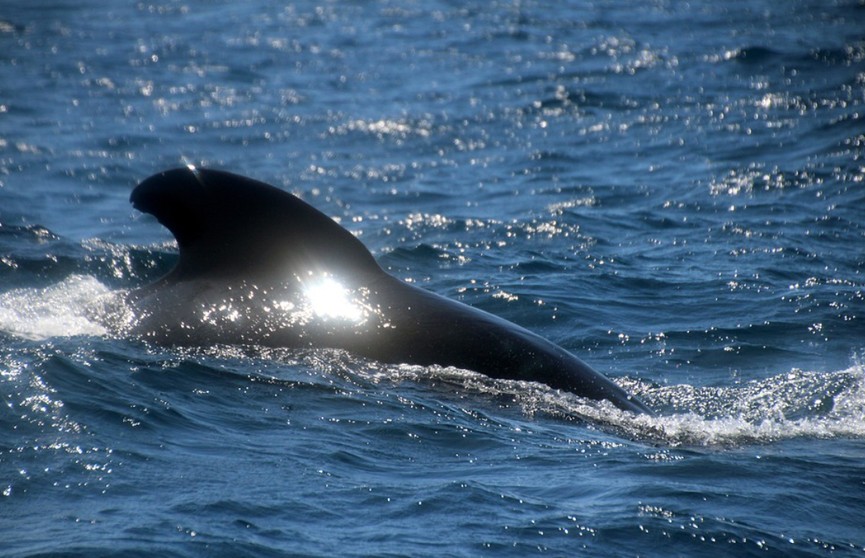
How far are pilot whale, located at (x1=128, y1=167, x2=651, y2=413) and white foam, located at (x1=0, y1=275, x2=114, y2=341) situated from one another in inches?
22.3

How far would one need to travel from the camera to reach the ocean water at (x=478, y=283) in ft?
22.6

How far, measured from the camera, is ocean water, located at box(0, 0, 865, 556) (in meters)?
6.88

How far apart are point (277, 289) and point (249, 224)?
0.53m

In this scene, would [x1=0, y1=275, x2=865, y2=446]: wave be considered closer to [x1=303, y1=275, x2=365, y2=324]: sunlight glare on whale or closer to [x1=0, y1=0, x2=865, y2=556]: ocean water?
[x1=0, y1=0, x2=865, y2=556]: ocean water

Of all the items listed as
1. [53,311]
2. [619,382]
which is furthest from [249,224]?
[619,382]

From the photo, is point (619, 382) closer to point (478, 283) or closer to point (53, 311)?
point (478, 283)

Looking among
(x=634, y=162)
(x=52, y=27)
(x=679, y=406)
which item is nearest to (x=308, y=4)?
(x=52, y=27)

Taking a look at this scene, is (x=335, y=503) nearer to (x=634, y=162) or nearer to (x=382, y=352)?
(x=382, y=352)

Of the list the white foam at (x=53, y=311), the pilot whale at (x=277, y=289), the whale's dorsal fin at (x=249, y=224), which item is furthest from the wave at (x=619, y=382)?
the whale's dorsal fin at (x=249, y=224)

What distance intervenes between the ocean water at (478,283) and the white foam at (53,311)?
0.05 meters

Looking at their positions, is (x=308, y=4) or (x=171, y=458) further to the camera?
(x=308, y=4)

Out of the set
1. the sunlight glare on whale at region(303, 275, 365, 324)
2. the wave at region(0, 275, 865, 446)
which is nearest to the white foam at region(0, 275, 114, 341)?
the wave at region(0, 275, 865, 446)

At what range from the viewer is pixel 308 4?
134 feet

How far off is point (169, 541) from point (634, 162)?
15.0 m
